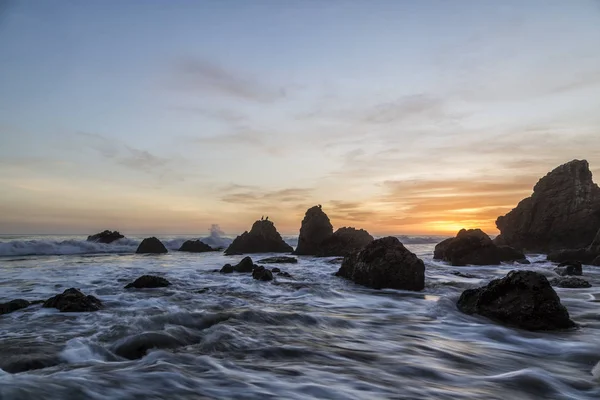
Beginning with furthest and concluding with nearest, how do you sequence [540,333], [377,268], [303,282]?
[303,282] → [377,268] → [540,333]

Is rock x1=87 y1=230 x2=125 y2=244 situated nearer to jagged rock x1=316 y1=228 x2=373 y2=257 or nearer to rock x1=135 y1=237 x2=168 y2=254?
rock x1=135 y1=237 x2=168 y2=254

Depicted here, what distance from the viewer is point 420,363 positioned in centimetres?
623

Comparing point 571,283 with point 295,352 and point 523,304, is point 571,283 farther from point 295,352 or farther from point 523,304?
point 295,352

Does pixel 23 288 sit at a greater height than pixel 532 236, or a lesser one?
lesser

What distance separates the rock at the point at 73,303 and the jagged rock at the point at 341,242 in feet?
104

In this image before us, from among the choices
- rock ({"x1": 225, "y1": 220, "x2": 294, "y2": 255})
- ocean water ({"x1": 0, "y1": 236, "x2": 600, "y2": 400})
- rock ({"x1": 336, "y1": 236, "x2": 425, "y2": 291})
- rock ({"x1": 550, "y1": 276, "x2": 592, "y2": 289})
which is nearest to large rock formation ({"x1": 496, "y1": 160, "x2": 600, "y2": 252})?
rock ({"x1": 550, "y1": 276, "x2": 592, "y2": 289})

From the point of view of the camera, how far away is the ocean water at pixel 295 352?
16.1 ft

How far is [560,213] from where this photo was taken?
1555 inches

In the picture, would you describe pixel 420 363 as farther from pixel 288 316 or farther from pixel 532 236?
pixel 532 236

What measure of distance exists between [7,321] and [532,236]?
47954 mm

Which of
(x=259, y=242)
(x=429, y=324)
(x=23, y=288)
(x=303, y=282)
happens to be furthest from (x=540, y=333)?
(x=259, y=242)

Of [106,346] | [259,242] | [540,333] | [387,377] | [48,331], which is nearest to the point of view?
[387,377]

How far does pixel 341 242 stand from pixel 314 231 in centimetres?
391

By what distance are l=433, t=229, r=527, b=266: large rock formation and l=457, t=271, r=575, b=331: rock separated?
20815mm
